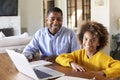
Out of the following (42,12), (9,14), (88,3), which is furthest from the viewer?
(42,12)

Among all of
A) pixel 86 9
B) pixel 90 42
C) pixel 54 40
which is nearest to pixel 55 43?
pixel 54 40

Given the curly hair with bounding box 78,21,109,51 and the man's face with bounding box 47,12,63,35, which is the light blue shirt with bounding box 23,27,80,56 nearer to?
the man's face with bounding box 47,12,63,35

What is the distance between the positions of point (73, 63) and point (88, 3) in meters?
4.98

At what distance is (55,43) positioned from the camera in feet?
7.28

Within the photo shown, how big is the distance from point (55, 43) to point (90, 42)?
2.14ft

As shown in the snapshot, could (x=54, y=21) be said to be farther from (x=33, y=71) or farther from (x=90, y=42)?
(x=33, y=71)

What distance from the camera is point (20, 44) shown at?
13.4ft

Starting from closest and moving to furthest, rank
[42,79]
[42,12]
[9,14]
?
[42,79] < [9,14] < [42,12]

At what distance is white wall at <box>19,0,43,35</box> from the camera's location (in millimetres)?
7266

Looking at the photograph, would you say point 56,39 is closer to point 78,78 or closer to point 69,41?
point 69,41

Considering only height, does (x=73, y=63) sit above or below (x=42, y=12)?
below

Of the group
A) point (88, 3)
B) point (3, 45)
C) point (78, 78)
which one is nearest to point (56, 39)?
point (78, 78)

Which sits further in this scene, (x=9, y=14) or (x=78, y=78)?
(x=9, y=14)

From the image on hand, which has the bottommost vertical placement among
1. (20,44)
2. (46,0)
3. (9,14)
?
(20,44)
